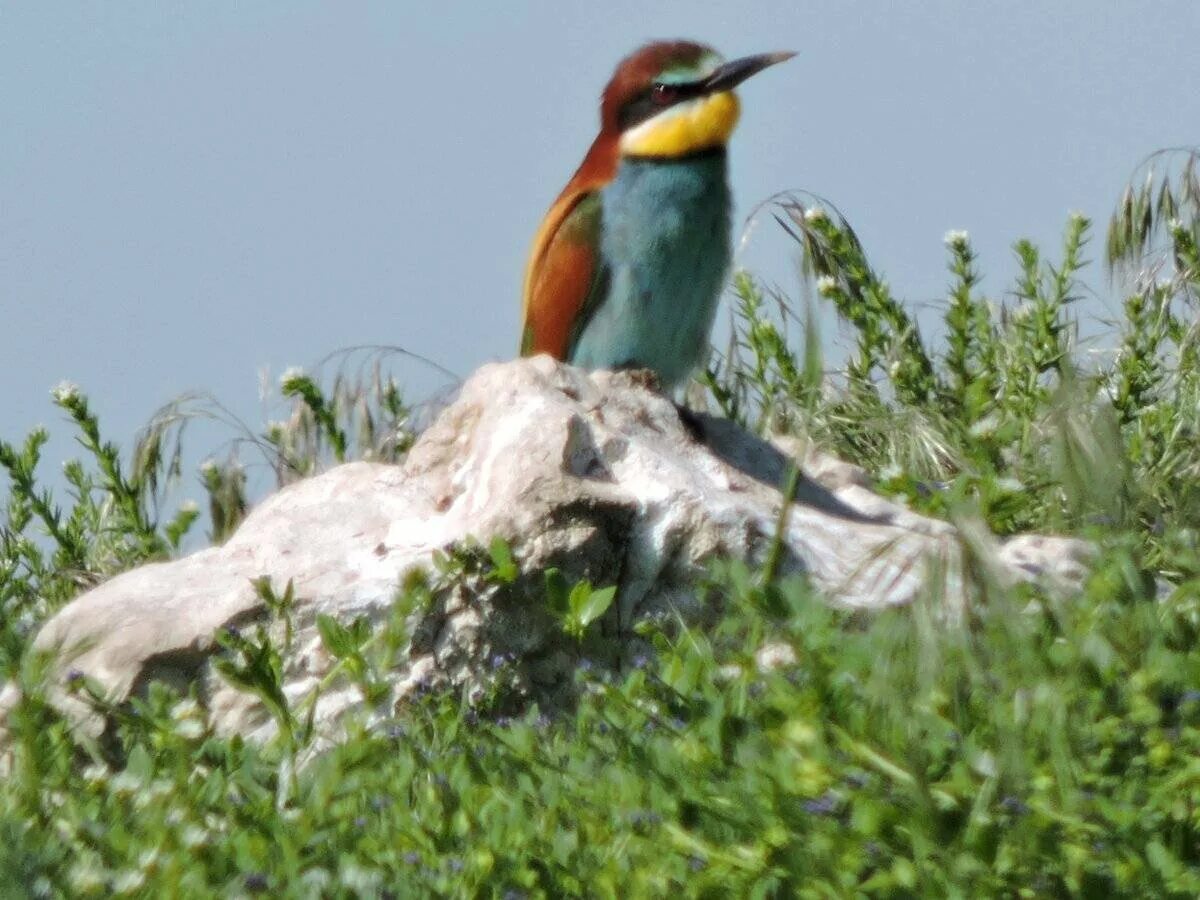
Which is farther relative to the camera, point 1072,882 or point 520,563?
point 520,563

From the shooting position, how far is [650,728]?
2.76 m

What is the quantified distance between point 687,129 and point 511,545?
2.41 metres

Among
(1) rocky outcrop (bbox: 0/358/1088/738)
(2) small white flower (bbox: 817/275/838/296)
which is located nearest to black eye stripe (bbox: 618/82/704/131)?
(2) small white flower (bbox: 817/275/838/296)

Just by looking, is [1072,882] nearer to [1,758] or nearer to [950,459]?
[1,758]

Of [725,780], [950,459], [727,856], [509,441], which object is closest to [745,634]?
[509,441]

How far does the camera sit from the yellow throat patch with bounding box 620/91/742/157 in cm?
557

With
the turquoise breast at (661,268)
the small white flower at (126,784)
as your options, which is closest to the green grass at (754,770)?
the small white flower at (126,784)

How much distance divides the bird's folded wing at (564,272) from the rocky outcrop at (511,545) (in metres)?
1.66

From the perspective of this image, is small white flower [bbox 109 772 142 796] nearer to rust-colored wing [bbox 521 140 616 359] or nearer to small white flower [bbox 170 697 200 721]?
small white flower [bbox 170 697 200 721]

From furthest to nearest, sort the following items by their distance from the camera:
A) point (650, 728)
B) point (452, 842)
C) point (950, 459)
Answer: point (950, 459)
point (650, 728)
point (452, 842)

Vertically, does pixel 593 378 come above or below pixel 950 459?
above

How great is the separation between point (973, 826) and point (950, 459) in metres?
3.11

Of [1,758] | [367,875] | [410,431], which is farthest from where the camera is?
[410,431]

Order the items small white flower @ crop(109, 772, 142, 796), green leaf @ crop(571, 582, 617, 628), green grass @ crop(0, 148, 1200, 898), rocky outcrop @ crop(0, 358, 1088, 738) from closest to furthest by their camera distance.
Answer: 1. green grass @ crop(0, 148, 1200, 898)
2. small white flower @ crop(109, 772, 142, 796)
3. green leaf @ crop(571, 582, 617, 628)
4. rocky outcrop @ crop(0, 358, 1088, 738)
